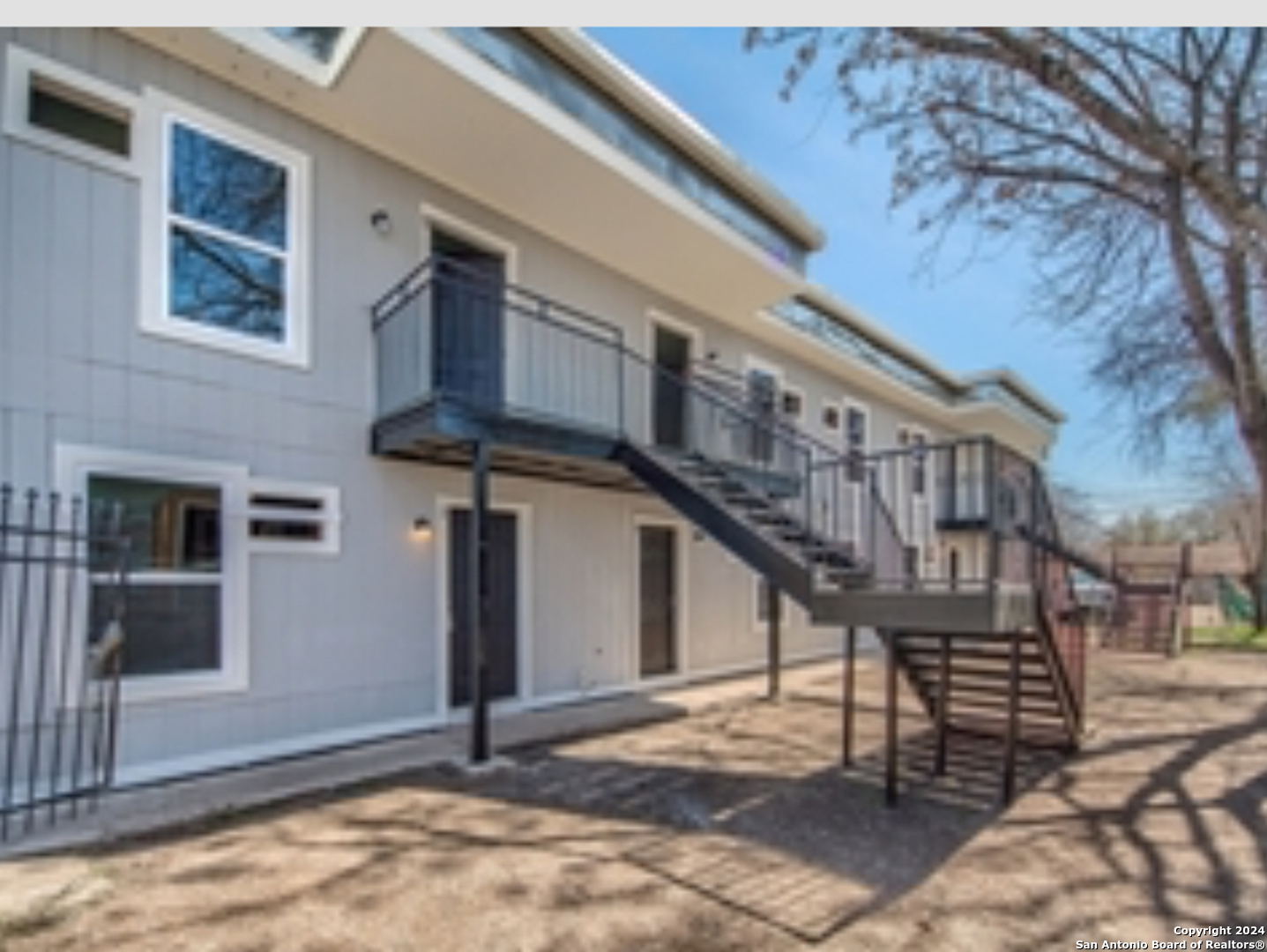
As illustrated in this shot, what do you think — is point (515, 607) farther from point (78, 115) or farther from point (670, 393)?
point (78, 115)

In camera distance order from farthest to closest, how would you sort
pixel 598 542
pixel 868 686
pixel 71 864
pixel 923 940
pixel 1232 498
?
1. pixel 1232 498
2. pixel 868 686
3. pixel 598 542
4. pixel 71 864
5. pixel 923 940

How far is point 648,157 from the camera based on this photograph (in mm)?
8203

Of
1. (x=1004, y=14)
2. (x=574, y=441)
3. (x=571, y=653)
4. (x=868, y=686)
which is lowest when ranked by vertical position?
(x=868, y=686)

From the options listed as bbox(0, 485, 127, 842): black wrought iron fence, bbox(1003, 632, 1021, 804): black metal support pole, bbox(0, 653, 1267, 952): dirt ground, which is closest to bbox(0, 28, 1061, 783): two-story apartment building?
bbox(0, 485, 127, 842): black wrought iron fence

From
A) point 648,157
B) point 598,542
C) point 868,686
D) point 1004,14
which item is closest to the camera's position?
point 1004,14

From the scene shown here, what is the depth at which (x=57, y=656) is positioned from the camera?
4.86m

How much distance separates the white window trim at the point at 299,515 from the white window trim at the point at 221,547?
0.30 feet

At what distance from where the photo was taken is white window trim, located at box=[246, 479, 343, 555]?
5.88 meters

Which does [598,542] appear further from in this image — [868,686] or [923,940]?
[923,940]

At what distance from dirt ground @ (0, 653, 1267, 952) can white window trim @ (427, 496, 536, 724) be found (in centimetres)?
128

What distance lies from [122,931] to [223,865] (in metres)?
0.70

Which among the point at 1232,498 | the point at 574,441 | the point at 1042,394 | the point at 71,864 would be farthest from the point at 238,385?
the point at 1232,498

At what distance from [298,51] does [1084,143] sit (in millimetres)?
6102

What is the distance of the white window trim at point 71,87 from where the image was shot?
481 centimetres
